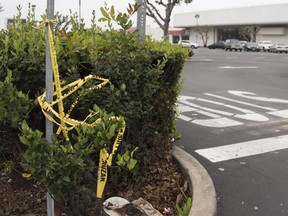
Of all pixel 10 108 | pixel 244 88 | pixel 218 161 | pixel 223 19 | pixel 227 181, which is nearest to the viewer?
pixel 10 108

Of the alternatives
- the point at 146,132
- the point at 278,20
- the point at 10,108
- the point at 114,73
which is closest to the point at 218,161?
the point at 146,132

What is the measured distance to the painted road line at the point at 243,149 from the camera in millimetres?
5035

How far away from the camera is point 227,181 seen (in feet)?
13.7

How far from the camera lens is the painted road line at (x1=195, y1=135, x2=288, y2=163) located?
16.5 feet

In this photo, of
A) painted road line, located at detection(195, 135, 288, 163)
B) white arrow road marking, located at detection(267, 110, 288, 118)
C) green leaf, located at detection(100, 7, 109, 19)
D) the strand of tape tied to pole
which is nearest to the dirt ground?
the strand of tape tied to pole

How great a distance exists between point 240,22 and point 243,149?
73590mm

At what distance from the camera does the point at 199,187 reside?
3.62m

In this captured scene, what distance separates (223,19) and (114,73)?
78.1 m

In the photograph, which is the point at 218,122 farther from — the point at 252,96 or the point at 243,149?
the point at 252,96

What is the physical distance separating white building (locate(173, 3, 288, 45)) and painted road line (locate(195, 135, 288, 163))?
63907 mm

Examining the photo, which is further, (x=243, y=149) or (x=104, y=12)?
(x=243, y=149)

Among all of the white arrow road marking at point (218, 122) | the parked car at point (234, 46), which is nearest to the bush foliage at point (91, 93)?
the white arrow road marking at point (218, 122)

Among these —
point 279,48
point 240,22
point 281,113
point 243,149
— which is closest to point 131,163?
point 243,149

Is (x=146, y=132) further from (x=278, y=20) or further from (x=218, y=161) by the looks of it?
(x=278, y=20)
